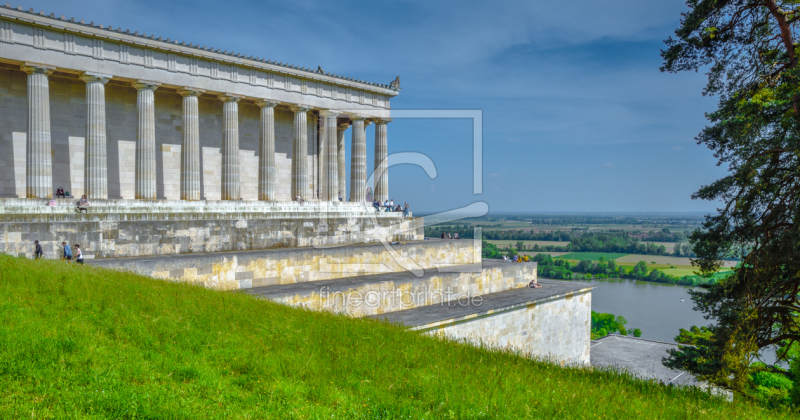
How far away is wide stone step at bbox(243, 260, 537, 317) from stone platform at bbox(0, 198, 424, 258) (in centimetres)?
377

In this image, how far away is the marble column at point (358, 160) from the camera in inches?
1298

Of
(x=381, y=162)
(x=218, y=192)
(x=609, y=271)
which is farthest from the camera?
(x=609, y=271)

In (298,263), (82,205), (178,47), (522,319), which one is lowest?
(522,319)

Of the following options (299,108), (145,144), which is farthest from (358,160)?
(145,144)

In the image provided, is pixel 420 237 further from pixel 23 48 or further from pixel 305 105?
pixel 23 48

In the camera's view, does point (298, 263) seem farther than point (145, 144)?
No

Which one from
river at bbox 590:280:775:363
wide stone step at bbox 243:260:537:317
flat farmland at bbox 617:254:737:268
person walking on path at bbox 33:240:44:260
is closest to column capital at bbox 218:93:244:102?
wide stone step at bbox 243:260:537:317

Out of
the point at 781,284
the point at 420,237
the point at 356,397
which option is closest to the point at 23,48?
the point at 420,237

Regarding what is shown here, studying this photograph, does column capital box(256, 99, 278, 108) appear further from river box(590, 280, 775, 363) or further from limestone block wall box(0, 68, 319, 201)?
river box(590, 280, 775, 363)

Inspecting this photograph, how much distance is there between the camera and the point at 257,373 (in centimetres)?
633

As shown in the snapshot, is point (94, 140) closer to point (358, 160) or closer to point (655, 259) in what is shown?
point (358, 160)

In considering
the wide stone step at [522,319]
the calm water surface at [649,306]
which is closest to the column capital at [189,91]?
the wide stone step at [522,319]

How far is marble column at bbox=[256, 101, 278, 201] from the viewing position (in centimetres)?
2866

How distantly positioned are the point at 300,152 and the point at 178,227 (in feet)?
41.2
